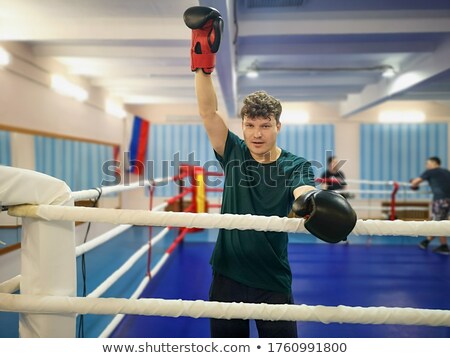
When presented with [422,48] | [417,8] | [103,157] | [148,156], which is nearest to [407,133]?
[422,48]

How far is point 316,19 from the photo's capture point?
2904 mm

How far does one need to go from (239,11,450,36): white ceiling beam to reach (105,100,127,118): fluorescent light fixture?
3827 millimetres

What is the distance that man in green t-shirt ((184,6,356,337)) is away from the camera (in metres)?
1.04

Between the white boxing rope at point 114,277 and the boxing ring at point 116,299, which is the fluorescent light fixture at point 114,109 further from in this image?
the boxing ring at point 116,299

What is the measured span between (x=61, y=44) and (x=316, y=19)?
8.76 ft

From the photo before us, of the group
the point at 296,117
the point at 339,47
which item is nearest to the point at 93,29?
the point at 339,47

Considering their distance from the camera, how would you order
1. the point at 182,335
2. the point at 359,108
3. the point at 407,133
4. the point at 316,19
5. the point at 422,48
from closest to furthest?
the point at 182,335 → the point at 316,19 → the point at 422,48 → the point at 359,108 → the point at 407,133

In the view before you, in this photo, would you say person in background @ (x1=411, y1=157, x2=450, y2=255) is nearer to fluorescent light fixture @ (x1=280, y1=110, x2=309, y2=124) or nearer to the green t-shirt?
fluorescent light fixture @ (x1=280, y1=110, x2=309, y2=124)

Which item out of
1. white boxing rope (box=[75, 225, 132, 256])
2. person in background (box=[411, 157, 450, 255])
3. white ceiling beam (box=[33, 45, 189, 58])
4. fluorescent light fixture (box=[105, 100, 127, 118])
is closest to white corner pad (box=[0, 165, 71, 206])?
white boxing rope (box=[75, 225, 132, 256])

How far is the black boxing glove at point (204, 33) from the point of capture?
1.03m

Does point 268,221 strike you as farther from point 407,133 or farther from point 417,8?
point 407,133

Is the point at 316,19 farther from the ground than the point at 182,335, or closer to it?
farther from the ground

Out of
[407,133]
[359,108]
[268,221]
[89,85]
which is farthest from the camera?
[407,133]
